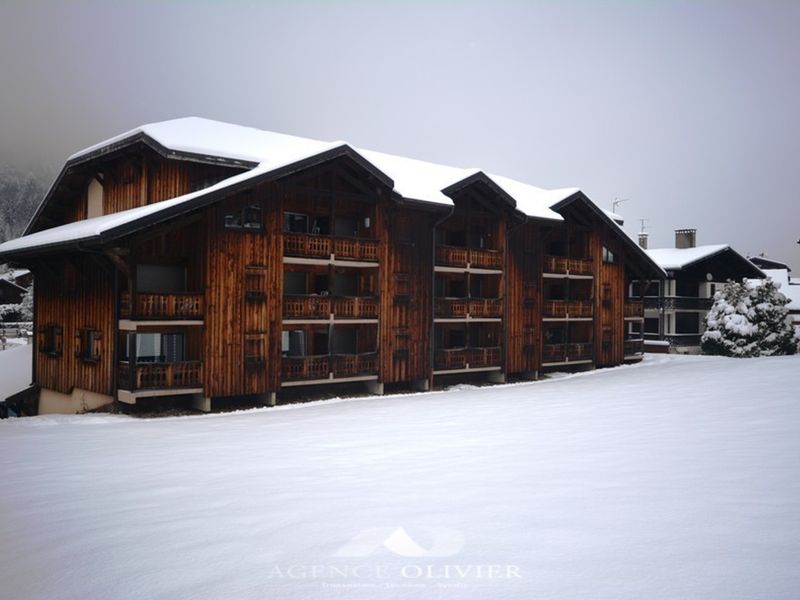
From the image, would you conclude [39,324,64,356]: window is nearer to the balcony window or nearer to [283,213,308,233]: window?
the balcony window

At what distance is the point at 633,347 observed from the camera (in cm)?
4009

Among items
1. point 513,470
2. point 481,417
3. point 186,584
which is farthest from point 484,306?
point 186,584

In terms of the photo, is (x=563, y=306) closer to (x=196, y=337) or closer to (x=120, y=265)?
(x=196, y=337)

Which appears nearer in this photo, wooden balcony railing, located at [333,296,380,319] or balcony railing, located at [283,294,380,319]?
balcony railing, located at [283,294,380,319]

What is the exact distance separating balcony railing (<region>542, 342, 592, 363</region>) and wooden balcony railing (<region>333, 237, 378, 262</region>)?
11854 mm

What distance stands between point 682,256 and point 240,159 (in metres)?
39.1

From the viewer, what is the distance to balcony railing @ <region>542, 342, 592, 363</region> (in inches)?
1361

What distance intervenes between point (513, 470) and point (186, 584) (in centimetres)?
614

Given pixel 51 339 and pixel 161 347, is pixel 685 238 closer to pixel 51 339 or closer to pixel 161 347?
pixel 161 347

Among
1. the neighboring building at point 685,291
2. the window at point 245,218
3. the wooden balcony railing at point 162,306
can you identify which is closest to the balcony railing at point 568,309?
the neighboring building at point 685,291

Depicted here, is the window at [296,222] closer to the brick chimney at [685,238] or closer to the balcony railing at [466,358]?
the balcony railing at [466,358]

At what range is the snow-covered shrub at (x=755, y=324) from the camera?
140ft

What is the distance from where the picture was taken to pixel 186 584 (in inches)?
269

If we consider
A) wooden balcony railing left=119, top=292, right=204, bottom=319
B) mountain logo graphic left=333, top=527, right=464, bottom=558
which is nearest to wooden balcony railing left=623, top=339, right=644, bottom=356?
wooden balcony railing left=119, top=292, right=204, bottom=319
